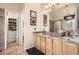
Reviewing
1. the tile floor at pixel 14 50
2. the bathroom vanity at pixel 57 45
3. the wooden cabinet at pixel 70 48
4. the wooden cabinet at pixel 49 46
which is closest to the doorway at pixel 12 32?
the tile floor at pixel 14 50

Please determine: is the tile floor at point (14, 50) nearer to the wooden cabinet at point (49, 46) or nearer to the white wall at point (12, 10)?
the white wall at point (12, 10)

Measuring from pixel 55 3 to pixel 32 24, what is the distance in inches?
19.2

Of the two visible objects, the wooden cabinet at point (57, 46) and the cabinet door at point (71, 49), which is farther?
the wooden cabinet at point (57, 46)

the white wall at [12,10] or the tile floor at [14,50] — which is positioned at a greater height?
the white wall at [12,10]

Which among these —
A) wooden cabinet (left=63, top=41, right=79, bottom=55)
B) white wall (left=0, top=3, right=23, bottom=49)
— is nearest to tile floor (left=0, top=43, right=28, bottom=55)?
white wall (left=0, top=3, right=23, bottom=49)

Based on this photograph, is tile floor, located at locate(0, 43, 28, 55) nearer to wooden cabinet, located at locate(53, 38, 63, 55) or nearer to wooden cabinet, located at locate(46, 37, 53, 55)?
wooden cabinet, located at locate(46, 37, 53, 55)

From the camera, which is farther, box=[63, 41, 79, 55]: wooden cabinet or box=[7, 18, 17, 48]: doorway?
box=[7, 18, 17, 48]: doorway

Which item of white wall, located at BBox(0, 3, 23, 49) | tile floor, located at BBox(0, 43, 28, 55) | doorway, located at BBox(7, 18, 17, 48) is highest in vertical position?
white wall, located at BBox(0, 3, 23, 49)

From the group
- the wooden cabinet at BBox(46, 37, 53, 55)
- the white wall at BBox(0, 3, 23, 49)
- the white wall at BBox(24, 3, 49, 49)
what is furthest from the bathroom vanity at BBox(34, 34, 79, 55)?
the white wall at BBox(0, 3, 23, 49)

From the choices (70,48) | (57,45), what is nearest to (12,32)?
(57,45)

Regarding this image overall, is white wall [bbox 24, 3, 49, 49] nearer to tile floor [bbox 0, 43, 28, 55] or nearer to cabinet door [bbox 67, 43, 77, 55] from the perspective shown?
tile floor [bbox 0, 43, 28, 55]

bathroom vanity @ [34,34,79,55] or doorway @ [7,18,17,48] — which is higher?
doorway @ [7,18,17,48]

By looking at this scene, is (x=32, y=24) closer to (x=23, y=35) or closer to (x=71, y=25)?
(x=23, y=35)
